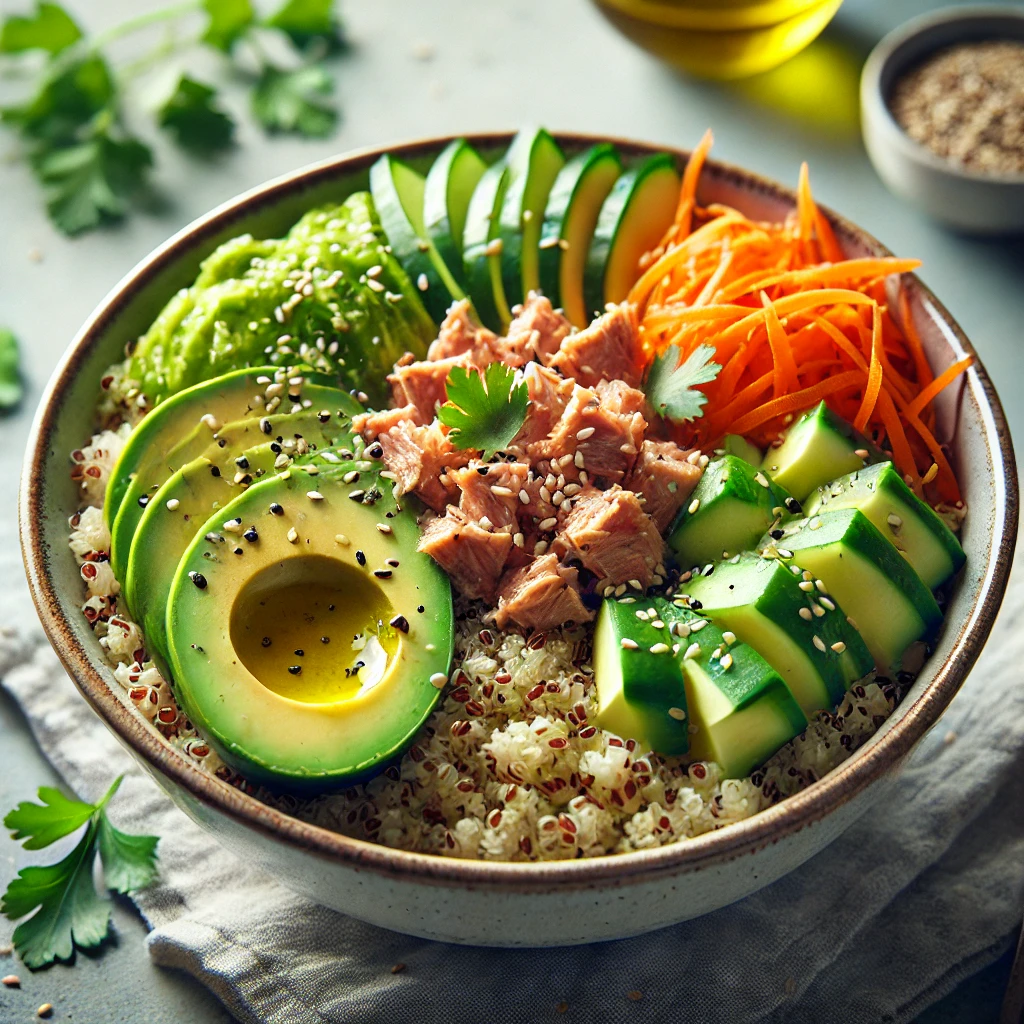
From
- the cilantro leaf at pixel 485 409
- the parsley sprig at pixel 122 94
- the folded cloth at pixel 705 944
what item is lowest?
the folded cloth at pixel 705 944

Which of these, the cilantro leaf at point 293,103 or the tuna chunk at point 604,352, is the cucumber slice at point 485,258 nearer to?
the tuna chunk at point 604,352

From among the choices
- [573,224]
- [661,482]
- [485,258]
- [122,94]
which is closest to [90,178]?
[122,94]

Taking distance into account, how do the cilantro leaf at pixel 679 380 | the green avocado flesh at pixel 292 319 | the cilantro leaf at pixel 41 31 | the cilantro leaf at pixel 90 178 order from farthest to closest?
the cilantro leaf at pixel 41 31 < the cilantro leaf at pixel 90 178 < the green avocado flesh at pixel 292 319 < the cilantro leaf at pixel 679 380

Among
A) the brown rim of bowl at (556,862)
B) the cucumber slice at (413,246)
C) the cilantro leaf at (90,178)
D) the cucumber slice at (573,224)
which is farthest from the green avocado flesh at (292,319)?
the cilantro leaf at (90,178)

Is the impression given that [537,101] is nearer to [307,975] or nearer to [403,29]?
[403,29]

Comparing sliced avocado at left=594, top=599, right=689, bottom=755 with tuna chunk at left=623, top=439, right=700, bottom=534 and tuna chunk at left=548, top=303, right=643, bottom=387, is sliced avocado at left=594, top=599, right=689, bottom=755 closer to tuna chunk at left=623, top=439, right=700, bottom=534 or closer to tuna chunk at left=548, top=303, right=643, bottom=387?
tuna chunk at left=623, top=439, right=700, bottom=534

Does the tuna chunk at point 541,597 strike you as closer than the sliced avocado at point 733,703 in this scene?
No

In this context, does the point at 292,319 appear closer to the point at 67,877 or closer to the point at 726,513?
the point at 726,513
